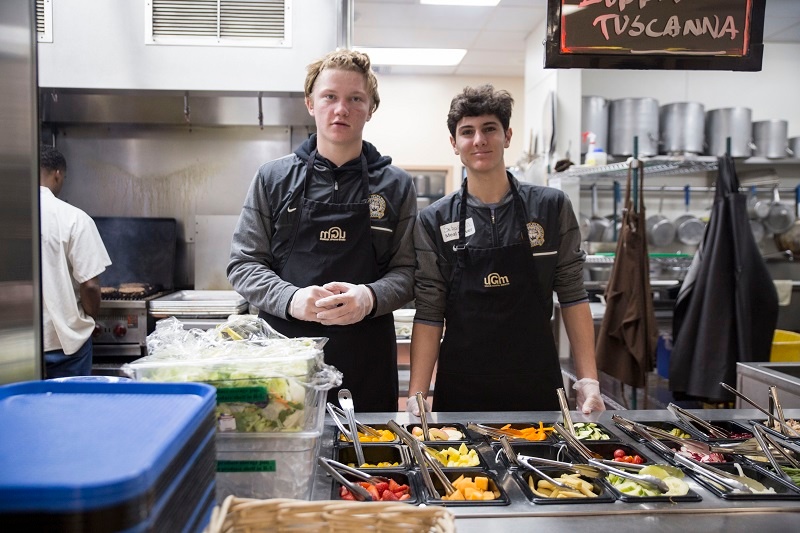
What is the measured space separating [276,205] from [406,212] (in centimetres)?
48

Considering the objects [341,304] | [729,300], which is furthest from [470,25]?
[341,304]

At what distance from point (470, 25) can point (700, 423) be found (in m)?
5.14

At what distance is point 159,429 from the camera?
0.74 m

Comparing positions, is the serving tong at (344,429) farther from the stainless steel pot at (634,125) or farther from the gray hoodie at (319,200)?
the stainless steel pot at (634,125)

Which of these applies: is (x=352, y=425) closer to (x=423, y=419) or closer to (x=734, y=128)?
(x=423, y=419)

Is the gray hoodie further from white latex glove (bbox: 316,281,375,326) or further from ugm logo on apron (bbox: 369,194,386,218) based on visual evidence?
white latex glove (bbox: 316,281,375,326)

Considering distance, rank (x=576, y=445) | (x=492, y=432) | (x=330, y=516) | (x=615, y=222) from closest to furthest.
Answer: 1. (x=330, y=516)
2. (x=576, y=445)
3. (x=492, y=432)
4. (x=615, y=222)

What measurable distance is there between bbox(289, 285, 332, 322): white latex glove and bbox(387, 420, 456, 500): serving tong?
513mm

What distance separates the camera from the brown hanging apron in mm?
3422

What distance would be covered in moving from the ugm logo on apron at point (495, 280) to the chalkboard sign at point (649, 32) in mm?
725

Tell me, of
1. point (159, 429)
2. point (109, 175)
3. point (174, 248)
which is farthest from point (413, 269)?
point (109, 175)

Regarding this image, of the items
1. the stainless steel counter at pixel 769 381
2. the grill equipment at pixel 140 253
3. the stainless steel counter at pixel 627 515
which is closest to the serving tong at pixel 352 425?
the stainless steel counter at pixel 627 515

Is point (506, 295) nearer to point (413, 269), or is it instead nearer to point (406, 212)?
point (413, 269)

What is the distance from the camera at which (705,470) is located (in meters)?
1.33
